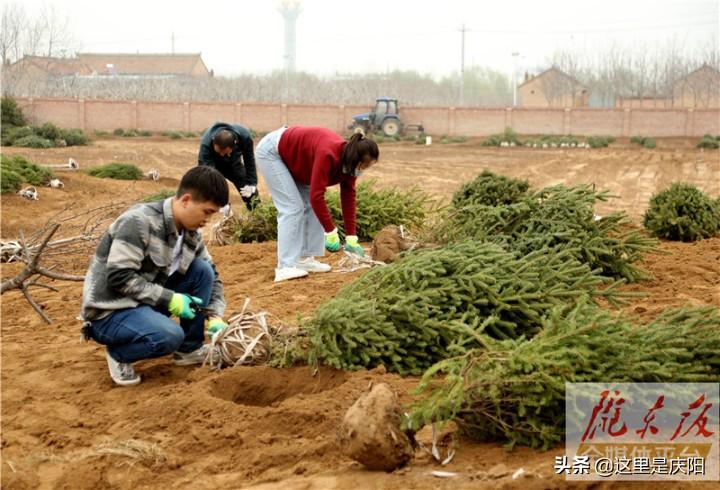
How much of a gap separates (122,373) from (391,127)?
38.2 m

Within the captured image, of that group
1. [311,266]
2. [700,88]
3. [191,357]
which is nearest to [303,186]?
[311,266]

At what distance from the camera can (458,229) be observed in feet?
23.0

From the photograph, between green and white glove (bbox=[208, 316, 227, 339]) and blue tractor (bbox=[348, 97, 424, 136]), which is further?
blue tractor (bbox=[348, 97, 424, 136])

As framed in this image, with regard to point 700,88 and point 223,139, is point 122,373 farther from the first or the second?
point 700,88

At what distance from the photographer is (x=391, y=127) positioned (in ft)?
139

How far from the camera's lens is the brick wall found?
45.9 meters

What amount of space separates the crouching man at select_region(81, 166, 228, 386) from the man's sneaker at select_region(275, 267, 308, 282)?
2.27 meters

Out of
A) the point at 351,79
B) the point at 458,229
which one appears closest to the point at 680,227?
the point at 458,229

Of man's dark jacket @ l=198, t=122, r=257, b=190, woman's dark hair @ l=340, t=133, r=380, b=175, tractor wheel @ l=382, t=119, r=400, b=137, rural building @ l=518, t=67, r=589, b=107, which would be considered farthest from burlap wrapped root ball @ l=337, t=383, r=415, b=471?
rural building @ l=518, t=67, r=589, b=107

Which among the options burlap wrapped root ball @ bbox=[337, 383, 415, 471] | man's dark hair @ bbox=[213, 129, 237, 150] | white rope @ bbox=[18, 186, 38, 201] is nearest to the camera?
burlap wrapped root ball @ bbox=[337, 383, 415, 471]

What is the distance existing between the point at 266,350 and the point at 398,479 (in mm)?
1802

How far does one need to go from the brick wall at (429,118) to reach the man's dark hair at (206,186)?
41634 millimetres

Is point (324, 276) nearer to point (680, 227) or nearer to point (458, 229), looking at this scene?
point (458, 229)

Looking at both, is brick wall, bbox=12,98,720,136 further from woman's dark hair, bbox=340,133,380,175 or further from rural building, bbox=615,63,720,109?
woman's dark hair, bbox=340,133,380,175
